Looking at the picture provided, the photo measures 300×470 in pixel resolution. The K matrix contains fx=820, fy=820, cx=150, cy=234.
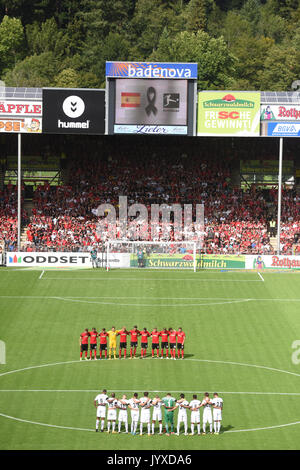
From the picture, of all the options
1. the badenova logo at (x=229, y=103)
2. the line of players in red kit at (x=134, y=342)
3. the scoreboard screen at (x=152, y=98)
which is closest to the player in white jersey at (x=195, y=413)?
the line of players in red kit at (x=134, y=342)

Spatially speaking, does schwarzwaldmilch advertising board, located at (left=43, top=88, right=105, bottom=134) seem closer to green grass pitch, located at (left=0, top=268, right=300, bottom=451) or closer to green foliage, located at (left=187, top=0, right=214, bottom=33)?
green grass pitch, located at (left=0, top=268, right=300, bottom=451)

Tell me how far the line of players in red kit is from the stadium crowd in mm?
16951

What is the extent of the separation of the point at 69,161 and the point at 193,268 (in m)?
15.8

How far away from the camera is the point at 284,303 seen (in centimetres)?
3853

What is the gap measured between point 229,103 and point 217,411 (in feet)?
97.0

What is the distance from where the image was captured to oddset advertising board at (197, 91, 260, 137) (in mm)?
48219

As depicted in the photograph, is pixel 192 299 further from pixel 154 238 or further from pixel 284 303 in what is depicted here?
pixel 154 238

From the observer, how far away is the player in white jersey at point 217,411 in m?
21.5

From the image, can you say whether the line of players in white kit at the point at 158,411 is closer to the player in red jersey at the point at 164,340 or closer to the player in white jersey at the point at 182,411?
the player in white jersey at the point at 182,411

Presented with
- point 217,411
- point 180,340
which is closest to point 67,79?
point 180,340

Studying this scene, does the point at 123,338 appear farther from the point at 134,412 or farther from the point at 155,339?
the point at 134,412

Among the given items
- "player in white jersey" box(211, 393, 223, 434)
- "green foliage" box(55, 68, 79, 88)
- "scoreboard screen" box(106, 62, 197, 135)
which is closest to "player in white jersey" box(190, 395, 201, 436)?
"player in white jersey" box(211, 393, 223, 434)

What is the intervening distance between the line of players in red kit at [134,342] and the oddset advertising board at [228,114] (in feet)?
68.4
